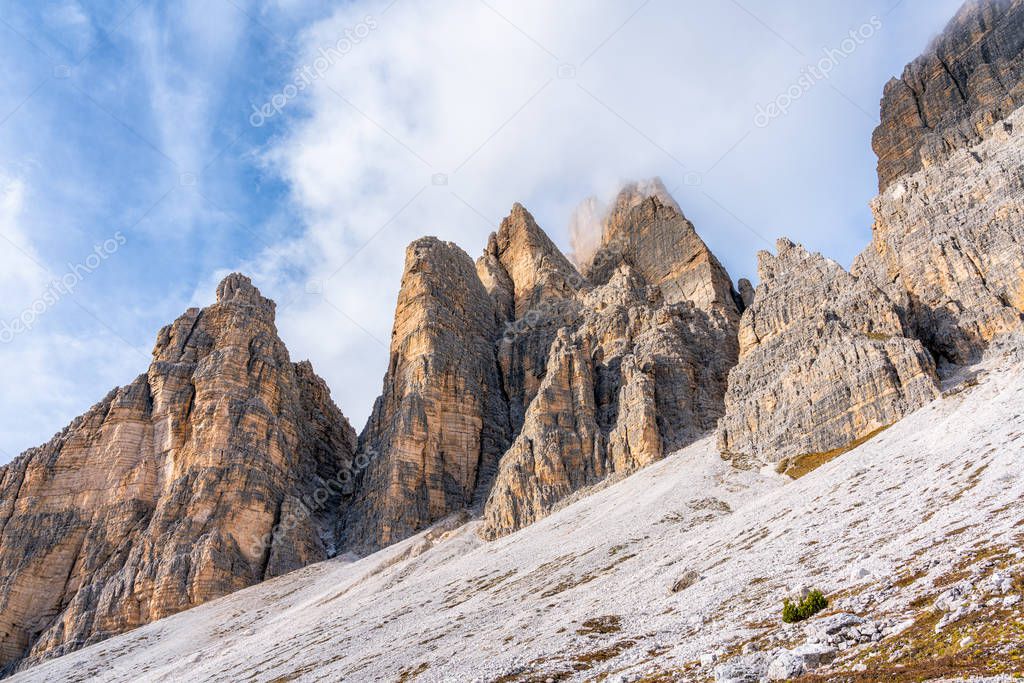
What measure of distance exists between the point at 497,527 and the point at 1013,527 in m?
73.5

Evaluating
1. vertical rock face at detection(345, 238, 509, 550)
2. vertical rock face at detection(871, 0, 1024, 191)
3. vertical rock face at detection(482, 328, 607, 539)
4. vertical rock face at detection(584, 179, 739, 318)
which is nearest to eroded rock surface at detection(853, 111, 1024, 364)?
vertical rock face at detection(871, 0, 1024, 191)

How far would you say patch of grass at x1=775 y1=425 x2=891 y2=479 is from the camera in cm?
6856

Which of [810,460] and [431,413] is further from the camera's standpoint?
[431,413]

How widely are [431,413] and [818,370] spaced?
211 ft

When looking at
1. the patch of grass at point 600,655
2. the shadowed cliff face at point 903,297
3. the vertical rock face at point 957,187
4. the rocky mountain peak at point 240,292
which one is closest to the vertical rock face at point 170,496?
the rocky mountain peak at point 240,292

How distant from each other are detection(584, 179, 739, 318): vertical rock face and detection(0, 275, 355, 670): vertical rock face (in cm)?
7926

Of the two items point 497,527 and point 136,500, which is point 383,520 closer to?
point 497,527

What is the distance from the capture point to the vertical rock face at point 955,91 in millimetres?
113250

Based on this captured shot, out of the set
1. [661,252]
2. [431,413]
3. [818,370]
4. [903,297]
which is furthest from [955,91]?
[431,413]

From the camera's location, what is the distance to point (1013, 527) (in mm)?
23312

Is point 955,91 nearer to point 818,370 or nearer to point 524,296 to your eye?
point 818,370

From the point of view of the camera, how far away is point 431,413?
123812 mm

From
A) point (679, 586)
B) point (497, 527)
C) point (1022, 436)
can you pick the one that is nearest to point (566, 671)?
point (679, 586)

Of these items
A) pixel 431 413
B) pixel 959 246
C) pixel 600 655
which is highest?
pixel 431 413
